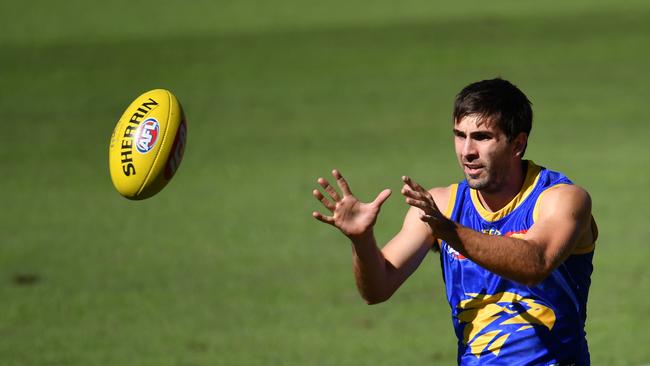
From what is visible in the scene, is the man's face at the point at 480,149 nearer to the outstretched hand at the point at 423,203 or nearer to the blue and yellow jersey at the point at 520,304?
the blue and yellow jersey at the point at 520,304

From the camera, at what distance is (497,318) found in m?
6.32

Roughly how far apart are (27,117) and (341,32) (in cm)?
701

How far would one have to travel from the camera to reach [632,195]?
15422 mm

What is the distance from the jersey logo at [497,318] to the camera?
20.5 feet

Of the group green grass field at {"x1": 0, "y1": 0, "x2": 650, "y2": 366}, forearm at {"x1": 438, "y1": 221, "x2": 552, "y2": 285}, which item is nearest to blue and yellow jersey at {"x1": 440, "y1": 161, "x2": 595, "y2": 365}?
forearm at {"x1": 438, "y1": 221, "x2": 552, "y2": 285}

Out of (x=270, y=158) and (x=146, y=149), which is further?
(x=270, y=158)

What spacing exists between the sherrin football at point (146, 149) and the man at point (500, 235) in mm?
1807

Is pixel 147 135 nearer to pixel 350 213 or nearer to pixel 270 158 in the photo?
pixel 350 213

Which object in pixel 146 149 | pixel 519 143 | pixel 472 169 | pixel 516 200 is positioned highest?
pixel 146 149

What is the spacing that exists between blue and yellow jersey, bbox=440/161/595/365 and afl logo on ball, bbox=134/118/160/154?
2.22 meters

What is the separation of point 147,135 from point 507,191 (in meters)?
2.49

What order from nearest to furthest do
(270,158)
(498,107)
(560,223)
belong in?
1. (560,223)
2. (498,107)
3. (270,158)

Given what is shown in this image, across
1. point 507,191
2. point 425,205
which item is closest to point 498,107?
point 507,191

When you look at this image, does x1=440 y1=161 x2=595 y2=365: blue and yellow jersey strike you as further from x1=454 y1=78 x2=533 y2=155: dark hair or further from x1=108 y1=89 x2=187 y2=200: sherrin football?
x1=108 y1=89 x2=187 y2=200: sherrin football
